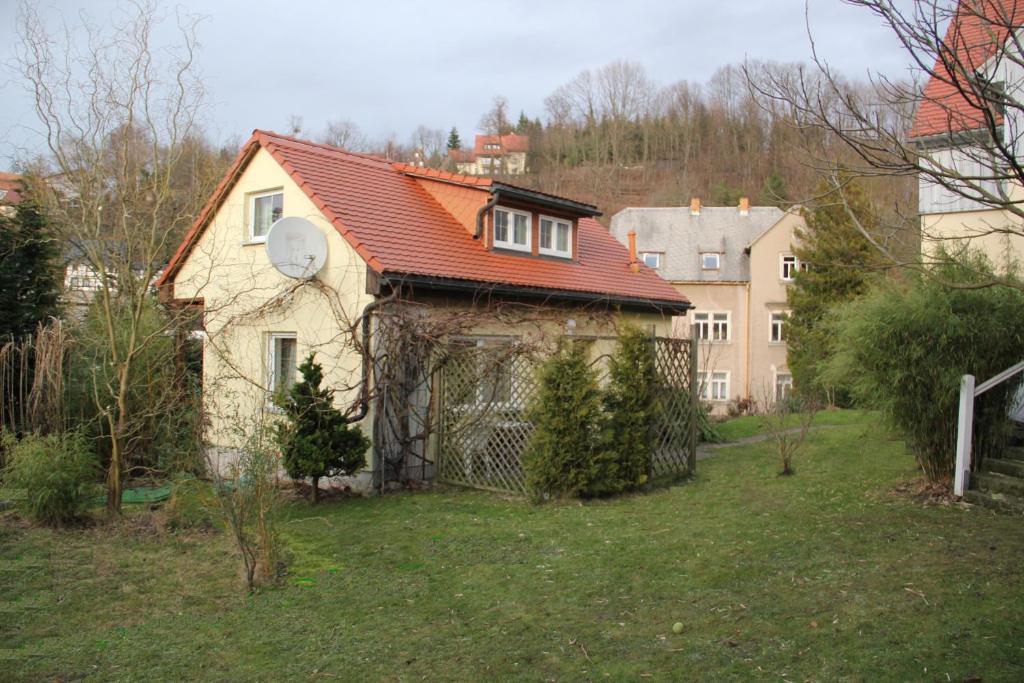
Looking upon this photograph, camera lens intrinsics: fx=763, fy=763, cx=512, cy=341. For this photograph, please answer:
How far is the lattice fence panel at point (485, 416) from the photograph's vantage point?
10375 millimetres

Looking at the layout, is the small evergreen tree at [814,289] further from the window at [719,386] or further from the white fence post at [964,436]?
the white fence post at [964,436]

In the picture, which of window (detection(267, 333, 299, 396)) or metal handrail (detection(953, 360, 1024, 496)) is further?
→ window (detection(267, 333, 299, 396))

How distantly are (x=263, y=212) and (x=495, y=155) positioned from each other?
44371 millimetres

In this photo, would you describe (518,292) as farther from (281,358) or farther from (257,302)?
(257,302)

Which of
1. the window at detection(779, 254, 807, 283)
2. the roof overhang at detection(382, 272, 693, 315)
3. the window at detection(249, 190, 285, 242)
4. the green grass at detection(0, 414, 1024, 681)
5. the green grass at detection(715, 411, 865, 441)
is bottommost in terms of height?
the green grass at detection(0, 414, 1024, 681)

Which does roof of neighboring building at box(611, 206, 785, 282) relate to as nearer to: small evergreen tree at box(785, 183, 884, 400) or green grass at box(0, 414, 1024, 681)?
small evergreen tree at box(785, 183, 884, 400)

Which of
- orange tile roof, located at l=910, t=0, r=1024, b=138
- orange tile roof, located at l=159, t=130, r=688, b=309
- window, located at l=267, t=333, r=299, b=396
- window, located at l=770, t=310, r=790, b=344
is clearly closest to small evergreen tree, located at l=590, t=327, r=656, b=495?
orange tile roof, located at l=159, t=130, r=688, b=309

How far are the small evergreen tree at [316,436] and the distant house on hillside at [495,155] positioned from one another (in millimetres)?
42842

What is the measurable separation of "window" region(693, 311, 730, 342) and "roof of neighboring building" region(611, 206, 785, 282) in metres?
1.74

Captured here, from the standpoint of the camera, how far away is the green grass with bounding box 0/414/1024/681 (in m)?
4.83

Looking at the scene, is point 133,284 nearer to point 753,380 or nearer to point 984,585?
point 984,585

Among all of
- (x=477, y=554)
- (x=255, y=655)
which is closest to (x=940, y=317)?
(x=477, y=554)

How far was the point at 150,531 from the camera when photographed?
332 inches

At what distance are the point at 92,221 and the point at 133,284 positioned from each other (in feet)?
2.71
